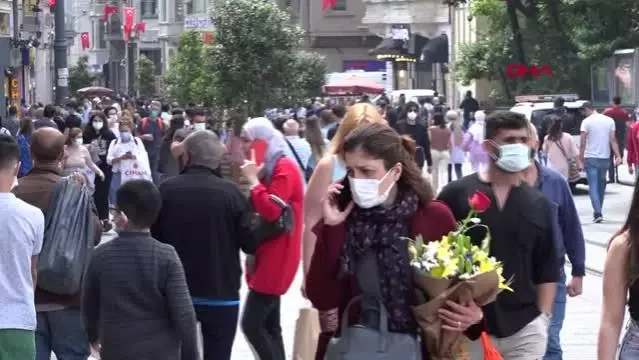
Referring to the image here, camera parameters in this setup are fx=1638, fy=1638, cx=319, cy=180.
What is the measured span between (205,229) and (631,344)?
3477mm

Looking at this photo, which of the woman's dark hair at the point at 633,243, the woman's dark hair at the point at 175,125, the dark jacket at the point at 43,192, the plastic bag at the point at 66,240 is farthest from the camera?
the woman's dark hair at the point at 175,125

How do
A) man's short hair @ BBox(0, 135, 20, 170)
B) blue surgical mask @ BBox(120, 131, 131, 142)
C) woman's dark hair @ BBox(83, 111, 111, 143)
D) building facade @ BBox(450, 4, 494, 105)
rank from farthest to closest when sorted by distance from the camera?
building facade @ BBox(450, 4, 494, 105)
woman's dark hair @ BBox(83, 111, 111, 143)
blue surgical mask @ BBox(120, 131, 131, 142)
man's short hair @ BBox(0, 135, 20, 170)

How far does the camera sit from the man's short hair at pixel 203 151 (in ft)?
29.7

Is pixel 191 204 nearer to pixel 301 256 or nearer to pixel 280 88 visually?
pixel 301 256

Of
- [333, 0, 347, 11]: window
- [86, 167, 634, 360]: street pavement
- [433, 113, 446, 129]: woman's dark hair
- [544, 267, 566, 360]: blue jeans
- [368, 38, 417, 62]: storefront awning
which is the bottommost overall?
[86, 167, 634, 360]: street pavement

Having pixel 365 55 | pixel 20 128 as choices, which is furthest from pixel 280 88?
pixel 365 55

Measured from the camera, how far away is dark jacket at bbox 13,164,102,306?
8.80 metres

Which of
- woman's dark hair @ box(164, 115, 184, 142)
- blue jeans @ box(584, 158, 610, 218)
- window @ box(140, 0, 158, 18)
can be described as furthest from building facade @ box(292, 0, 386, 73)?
woman's dark hair @ box(164, 115, 184, 142)

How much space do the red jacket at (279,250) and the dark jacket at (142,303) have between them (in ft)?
6.89

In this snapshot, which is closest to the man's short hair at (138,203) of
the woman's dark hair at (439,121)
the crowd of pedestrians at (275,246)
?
the crowd of pedestrians at (275,246)

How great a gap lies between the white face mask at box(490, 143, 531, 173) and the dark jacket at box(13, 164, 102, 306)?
8.19 feet

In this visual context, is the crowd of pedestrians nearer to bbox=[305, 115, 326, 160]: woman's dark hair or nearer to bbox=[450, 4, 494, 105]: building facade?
bbox=[305, 115, 326, 160]: woman's dark hair

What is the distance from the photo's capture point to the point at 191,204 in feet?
29.1

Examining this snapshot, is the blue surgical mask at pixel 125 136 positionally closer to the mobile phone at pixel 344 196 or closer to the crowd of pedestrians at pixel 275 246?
the crowd of pedestrians at pixel 275 246
